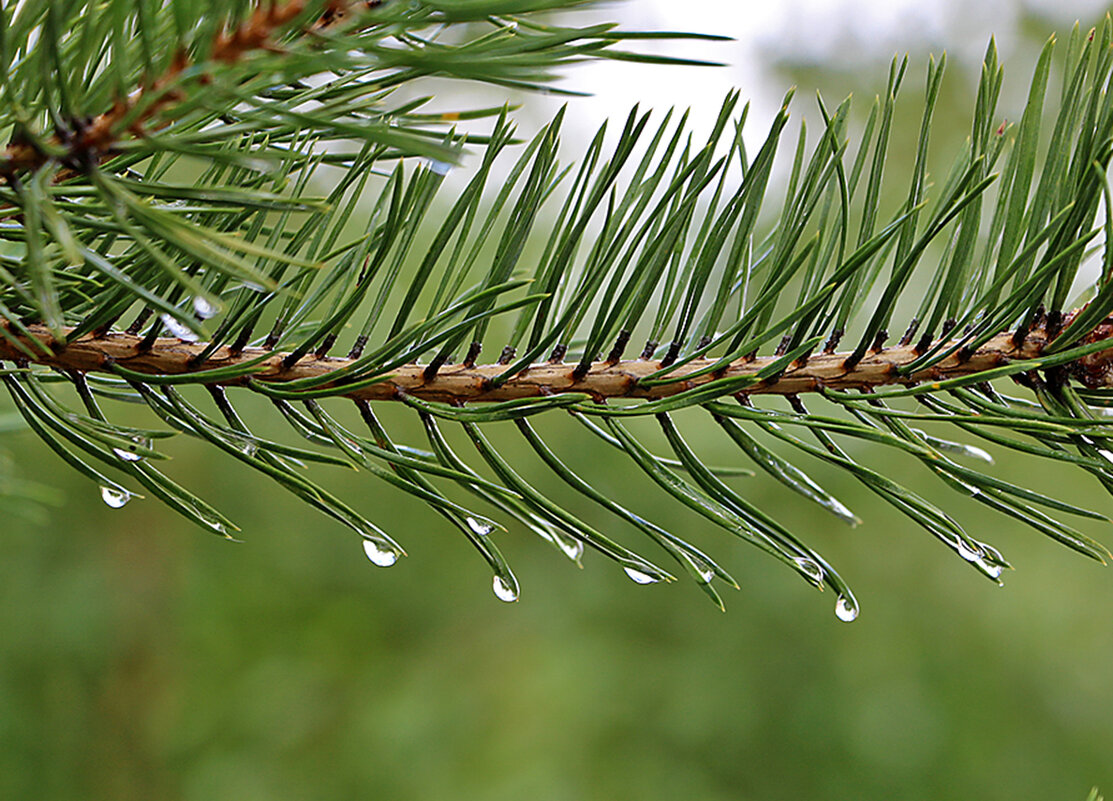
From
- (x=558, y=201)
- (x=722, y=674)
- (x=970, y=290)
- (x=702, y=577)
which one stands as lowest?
(x=702, y=577)

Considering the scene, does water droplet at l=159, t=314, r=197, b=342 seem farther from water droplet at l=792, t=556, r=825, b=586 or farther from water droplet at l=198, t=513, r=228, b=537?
water droplet at l=792, t=556, r=825, b=586

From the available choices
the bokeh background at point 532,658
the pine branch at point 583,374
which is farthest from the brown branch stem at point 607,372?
the bokeh background at point 532,658

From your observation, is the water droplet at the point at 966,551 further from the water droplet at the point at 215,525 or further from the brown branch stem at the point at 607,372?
the water droplet at the point at 215,525

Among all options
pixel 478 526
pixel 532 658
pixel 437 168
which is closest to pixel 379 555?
pixel 478 526

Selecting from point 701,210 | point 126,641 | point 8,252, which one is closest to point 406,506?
point 126,641

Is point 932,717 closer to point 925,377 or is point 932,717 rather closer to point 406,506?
point 406,506

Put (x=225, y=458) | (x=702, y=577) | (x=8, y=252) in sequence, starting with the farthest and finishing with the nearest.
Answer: (x=225, y=458) → (x=8, y=252) → (x=702, y=577)
